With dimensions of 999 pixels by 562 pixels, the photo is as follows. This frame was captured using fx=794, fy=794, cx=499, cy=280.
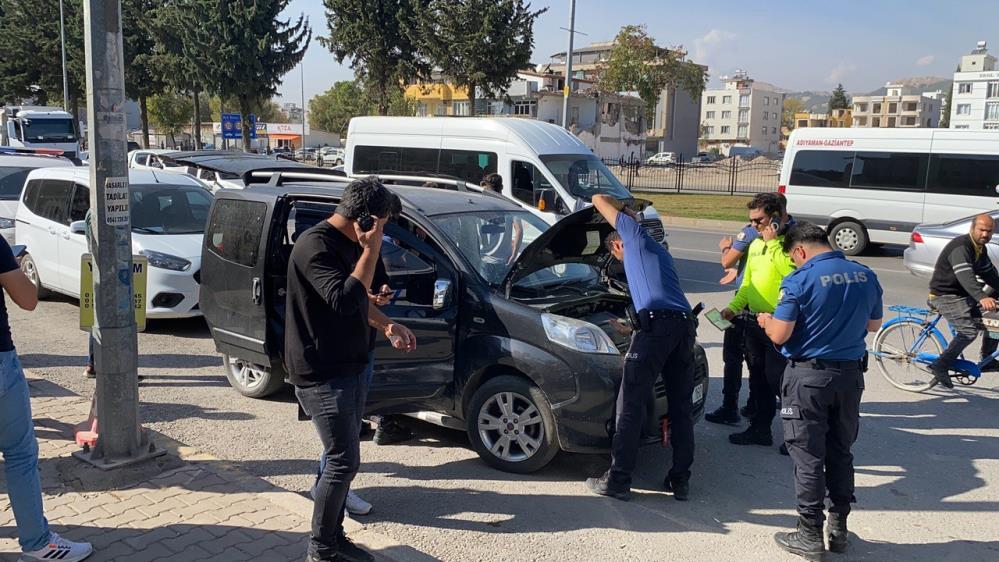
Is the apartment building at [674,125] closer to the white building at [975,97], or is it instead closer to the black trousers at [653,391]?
the white building at [975,97]

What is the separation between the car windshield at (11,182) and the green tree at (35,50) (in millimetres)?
33989

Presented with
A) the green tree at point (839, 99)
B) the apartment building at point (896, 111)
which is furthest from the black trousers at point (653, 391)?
the apartment building at point (896, 111)

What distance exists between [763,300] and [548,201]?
6733 mm

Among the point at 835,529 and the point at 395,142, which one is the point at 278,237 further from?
the point at 395,142

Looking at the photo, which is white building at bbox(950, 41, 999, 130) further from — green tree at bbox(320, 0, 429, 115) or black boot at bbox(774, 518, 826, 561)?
black boot at bbox(774, 518, 826, 561)

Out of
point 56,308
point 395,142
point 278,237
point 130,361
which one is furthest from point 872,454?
point 395,142

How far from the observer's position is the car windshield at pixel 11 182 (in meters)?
12.3

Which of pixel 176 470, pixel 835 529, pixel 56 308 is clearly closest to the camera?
pixel 835 529

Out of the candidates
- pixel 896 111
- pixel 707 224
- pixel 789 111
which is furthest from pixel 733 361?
pixel 896 111

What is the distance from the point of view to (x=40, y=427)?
5484mm

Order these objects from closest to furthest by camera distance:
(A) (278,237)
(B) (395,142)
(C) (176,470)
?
1. (C) (176,470)
2. (A) (278,237)
3. (B) (395,142)

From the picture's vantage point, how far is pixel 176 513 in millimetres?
4211

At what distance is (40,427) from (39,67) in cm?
4762

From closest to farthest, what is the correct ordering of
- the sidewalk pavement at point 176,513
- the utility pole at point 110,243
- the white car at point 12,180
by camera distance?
the sidewalk pavement at point 176,513 → the utility pole at point 110,243 → the white car at point 12,180
